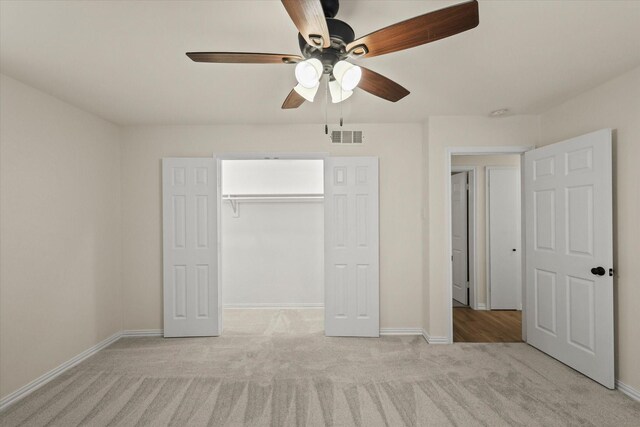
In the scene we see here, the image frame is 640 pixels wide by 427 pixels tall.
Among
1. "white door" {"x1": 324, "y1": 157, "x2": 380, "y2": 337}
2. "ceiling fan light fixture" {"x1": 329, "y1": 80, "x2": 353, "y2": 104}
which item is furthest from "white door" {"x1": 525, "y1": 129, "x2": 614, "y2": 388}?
"ceiling fan light fixture" {"x1": 329, "y1": 80, "x2": 353, "y2": 104}

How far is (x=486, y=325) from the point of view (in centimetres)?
400

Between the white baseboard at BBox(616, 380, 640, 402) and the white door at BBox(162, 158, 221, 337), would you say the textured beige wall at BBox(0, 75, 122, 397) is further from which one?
the white baseboard at BBox(616, 380, 640, 402)

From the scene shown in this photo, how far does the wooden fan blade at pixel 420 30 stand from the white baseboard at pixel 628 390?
300cm

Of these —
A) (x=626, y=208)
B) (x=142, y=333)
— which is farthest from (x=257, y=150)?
(x=626, y=208)

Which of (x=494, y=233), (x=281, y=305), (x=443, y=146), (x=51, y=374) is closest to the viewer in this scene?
(x=51, y=374)

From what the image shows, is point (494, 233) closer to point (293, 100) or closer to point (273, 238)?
point (273, 238)

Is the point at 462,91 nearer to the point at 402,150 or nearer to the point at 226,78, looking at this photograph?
the point at 402,150

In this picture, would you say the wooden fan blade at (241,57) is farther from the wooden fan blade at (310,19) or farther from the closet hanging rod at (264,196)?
the closet hanging rod at (264,196)

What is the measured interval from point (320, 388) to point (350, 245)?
5.21ft

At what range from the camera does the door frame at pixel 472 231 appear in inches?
184

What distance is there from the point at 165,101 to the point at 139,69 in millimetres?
646

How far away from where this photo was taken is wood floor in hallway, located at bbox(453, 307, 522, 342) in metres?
3.61

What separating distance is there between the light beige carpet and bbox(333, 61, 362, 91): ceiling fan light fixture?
217 centimetres

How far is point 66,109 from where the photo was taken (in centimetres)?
295
